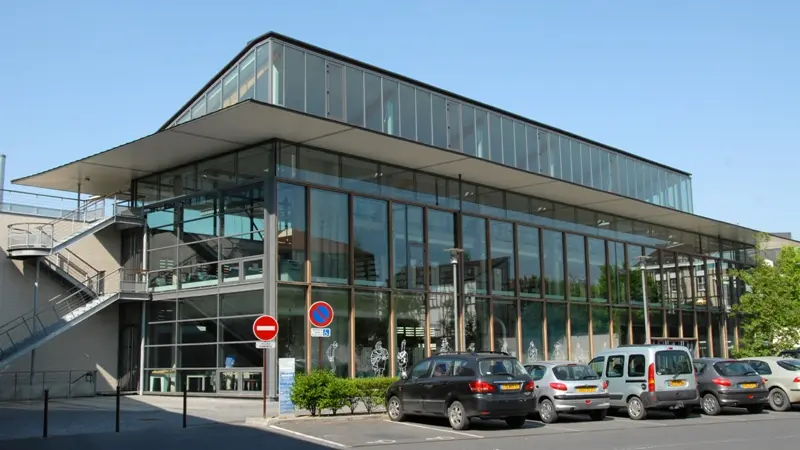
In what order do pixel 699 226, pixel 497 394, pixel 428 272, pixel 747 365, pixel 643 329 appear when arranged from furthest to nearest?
1. pixel 699 226
2. pixel 643 329
3. pixel 428 272
4. pixel 747 365
5. pixel 497 394

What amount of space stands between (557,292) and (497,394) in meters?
17.5

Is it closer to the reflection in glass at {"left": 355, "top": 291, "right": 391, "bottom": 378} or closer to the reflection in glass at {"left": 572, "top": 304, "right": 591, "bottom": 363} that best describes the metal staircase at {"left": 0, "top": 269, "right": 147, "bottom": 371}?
the reflection in glass at {"left": 355, "top": 291, "right": 391, "bottom": 378}

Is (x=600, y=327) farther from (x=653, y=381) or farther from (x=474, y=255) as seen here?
(x=653, y=381)

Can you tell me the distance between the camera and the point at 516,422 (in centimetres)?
1786

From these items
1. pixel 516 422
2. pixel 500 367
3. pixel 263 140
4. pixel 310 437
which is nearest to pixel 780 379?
pixel 516 422

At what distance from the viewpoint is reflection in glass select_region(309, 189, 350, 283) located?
2466 cm

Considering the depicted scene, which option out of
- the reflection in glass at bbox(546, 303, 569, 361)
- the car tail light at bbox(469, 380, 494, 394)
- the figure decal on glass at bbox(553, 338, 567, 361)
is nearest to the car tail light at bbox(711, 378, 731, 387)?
the car tail light at bbox(469, 380, 494, 394)

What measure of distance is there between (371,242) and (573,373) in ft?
30.8

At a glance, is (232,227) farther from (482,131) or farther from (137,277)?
(482,131)

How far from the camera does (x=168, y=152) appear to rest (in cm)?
2559

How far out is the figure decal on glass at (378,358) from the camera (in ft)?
84.0

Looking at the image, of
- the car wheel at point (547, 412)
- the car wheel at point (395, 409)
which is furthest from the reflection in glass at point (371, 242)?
the car wheel at point (547, 412)

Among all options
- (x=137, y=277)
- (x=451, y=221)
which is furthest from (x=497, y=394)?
(x=137, y=277)

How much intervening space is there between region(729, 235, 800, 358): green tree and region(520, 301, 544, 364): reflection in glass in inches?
564
